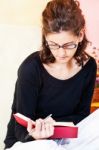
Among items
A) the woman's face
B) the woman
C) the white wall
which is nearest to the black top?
the woman

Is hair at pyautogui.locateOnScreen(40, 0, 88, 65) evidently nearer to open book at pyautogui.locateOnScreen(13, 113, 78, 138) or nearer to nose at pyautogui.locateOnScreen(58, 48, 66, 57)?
nose at pyautogui.locateOnScreen(58, 48, 66, 57)

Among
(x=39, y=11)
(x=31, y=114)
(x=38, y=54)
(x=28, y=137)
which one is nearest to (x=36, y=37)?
(x=39, y=11)

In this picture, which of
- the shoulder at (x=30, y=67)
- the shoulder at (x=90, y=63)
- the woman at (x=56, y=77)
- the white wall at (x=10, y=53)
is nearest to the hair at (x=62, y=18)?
the woman at (x=56, y=77)

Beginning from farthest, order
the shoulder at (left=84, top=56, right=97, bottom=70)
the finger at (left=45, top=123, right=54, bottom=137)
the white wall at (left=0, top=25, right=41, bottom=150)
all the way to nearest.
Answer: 1. the white wall at (left=0, top=25, right=41, bottom=150)
2. the shoulder at (left=84, top=56, right=97, bottom=70)
3. the finger at (left=45, top=123, right=54, bottom=137)

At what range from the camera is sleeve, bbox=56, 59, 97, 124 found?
1260mm

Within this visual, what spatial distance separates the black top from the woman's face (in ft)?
0.41

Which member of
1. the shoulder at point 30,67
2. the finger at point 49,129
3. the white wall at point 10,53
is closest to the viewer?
the finger at point 49,129

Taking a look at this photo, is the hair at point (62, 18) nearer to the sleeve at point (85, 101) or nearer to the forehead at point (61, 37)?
Answer: the forehead at point (61, 37)

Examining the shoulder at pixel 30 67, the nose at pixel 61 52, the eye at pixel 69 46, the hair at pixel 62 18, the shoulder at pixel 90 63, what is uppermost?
the hair at pixel 62 18

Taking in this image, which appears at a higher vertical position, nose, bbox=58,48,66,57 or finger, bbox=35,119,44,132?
nose, bbox=58,48,66,57

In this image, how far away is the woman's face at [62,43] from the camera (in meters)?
1.01

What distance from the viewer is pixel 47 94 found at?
1191mm

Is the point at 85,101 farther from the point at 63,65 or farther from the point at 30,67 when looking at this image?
the point at 30,67

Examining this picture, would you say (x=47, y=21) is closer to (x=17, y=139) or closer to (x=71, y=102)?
(x=71, y=102)
